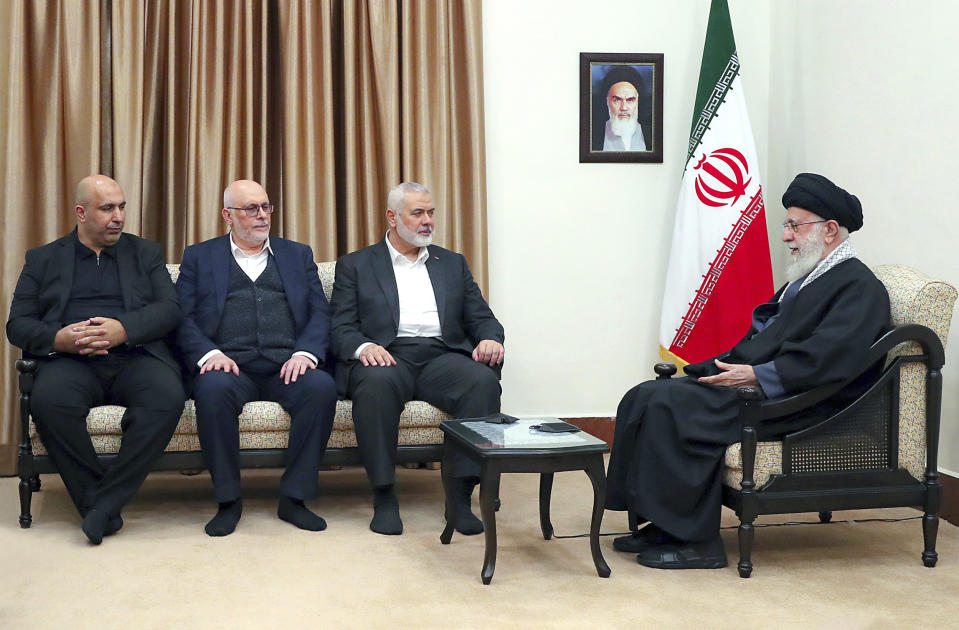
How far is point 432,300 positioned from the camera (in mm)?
4000

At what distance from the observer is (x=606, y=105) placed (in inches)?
189

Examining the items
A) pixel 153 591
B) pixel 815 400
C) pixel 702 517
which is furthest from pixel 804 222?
pixel 153 591

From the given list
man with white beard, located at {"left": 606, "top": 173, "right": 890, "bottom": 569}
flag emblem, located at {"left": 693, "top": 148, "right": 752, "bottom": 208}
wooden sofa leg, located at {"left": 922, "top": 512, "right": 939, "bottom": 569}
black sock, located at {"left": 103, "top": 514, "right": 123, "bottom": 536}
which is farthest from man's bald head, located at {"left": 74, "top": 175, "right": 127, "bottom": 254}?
wooden sofa leg, located at {"left": 922, "top": 512, "right": 939, "bottom": 569}

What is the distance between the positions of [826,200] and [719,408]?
78cm

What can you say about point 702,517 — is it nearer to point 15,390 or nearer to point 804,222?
point 804,222

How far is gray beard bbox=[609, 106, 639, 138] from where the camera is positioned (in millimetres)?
4809

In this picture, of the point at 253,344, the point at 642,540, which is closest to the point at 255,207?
the point at 253,344

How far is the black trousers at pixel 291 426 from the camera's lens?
3.44 meters

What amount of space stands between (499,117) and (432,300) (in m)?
1.25

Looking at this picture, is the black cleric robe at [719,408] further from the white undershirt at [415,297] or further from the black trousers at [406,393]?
the white undershirt at [415,297]

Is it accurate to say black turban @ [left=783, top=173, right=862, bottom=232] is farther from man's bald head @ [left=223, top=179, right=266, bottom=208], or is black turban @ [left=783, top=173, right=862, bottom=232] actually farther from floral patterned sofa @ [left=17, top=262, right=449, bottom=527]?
man's bald head @ [left=223, top=179, right=266, bottom=208]

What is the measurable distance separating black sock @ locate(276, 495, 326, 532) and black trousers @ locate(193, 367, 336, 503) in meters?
0.05

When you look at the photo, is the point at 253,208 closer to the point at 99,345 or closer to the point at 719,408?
the point at 99,345

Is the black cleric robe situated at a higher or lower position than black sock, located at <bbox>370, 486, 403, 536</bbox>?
higher
